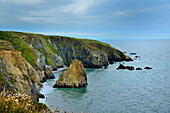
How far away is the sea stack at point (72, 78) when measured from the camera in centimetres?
5761

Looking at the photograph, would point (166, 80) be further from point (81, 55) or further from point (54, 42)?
point (54, 42)


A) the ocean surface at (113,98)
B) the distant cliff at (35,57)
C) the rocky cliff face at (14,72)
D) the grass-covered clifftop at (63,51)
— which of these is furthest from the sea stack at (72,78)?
the grass-covered clifftop at (63,51)

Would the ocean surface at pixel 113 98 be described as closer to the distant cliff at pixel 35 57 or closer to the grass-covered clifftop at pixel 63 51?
the distant cliff at pixel 35 57

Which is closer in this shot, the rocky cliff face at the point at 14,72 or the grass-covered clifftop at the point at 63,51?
the rocky cliff face at the point at 14,72

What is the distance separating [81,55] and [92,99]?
7791 cm

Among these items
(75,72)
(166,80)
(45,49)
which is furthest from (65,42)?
(166,80)

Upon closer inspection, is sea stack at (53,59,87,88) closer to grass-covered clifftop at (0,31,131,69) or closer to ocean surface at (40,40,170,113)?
ocean surface at (40,40,170,113)

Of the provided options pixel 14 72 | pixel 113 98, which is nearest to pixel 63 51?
pixel 113 98

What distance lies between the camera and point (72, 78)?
58.8m

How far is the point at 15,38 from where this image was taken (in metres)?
86.4

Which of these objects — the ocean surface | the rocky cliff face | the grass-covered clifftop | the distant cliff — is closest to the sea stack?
the ocean surface

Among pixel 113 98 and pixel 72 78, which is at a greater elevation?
pixel 72 78

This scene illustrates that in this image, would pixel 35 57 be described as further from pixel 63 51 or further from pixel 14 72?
pixel 63 51

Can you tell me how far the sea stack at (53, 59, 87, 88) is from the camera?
57.6 metres
